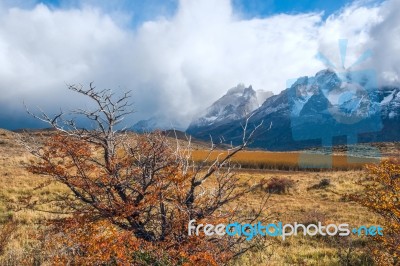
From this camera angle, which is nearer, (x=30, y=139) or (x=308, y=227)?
(x=30, y=139)

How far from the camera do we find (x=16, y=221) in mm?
17906

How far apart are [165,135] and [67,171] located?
87.5 inches

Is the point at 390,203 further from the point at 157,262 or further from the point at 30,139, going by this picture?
the point at 30,139

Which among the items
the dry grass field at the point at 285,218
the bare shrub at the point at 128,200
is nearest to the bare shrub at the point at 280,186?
the dry grass field at the point at 285,218

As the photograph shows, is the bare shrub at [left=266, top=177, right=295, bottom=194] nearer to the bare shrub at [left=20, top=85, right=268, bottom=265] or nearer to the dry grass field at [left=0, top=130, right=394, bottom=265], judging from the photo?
the dry grass field at [left=0, top=130, right=394, bottom=265]

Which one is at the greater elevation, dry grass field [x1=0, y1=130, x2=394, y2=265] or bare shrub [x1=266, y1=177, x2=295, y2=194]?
bare shrub [x1=266, y1=177, x2=295, y2=194]

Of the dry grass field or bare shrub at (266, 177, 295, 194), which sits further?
A: bare shrub at (266, 177, 295, 194)

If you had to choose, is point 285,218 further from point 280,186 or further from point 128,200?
point 128,200

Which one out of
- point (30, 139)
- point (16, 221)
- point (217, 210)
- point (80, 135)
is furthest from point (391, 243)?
point (16, 221)

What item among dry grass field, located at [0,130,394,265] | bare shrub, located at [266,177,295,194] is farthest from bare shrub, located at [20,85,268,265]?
bare shrub, located at [266,177,295,194]

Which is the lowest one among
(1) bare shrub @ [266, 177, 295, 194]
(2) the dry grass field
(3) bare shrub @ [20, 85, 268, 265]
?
(2) the dry grass field

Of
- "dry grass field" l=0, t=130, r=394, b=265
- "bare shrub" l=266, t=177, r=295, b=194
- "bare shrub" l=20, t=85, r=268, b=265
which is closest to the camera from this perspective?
"bare shrub" l=20, t=85, r=268, b=265

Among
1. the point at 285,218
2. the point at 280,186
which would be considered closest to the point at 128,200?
the point at 285,218

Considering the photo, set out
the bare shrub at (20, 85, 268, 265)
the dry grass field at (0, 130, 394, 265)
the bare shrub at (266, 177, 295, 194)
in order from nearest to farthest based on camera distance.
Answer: the bare shrub at (20, 85, 268, 265) → the dry grass field at (0, 130, 394, 265) → the bare shrub at (266, 177, 295, 194)
